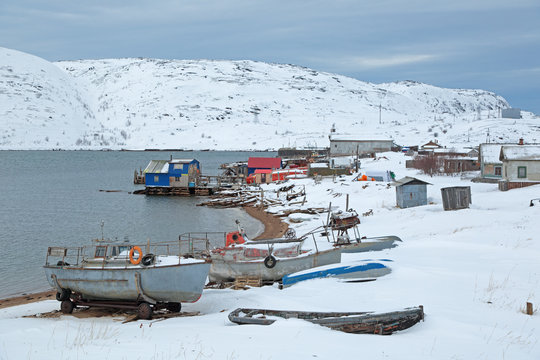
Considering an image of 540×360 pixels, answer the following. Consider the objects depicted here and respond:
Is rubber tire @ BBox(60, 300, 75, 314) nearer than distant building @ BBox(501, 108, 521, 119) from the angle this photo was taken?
Yes

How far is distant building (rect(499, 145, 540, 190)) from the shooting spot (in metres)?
39.8

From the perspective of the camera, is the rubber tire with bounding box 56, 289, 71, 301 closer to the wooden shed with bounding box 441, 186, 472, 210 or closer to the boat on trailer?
the boat on trailer

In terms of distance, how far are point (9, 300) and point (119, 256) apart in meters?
7.09

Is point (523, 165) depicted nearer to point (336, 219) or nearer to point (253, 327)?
point (336, 219)

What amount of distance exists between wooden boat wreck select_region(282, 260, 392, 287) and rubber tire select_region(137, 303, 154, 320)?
15.3 ft

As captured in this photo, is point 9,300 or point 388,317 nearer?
point 388,317

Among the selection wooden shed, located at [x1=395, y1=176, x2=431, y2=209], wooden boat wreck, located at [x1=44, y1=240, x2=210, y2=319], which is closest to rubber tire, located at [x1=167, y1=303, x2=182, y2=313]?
wooden boat wreck, located at [x1=44, y1=240, x2=210, y2=319]

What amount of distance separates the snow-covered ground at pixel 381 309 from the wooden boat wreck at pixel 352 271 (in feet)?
1.37

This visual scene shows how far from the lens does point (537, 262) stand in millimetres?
16891

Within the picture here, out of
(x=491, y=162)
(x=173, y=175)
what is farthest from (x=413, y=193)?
(x=173, y=175)

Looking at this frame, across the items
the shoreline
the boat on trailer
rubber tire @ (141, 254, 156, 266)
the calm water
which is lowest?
the shoreline

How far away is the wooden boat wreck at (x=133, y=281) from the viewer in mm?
15641

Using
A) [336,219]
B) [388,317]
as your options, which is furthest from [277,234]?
[388,317]

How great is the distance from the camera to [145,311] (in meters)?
15.5
